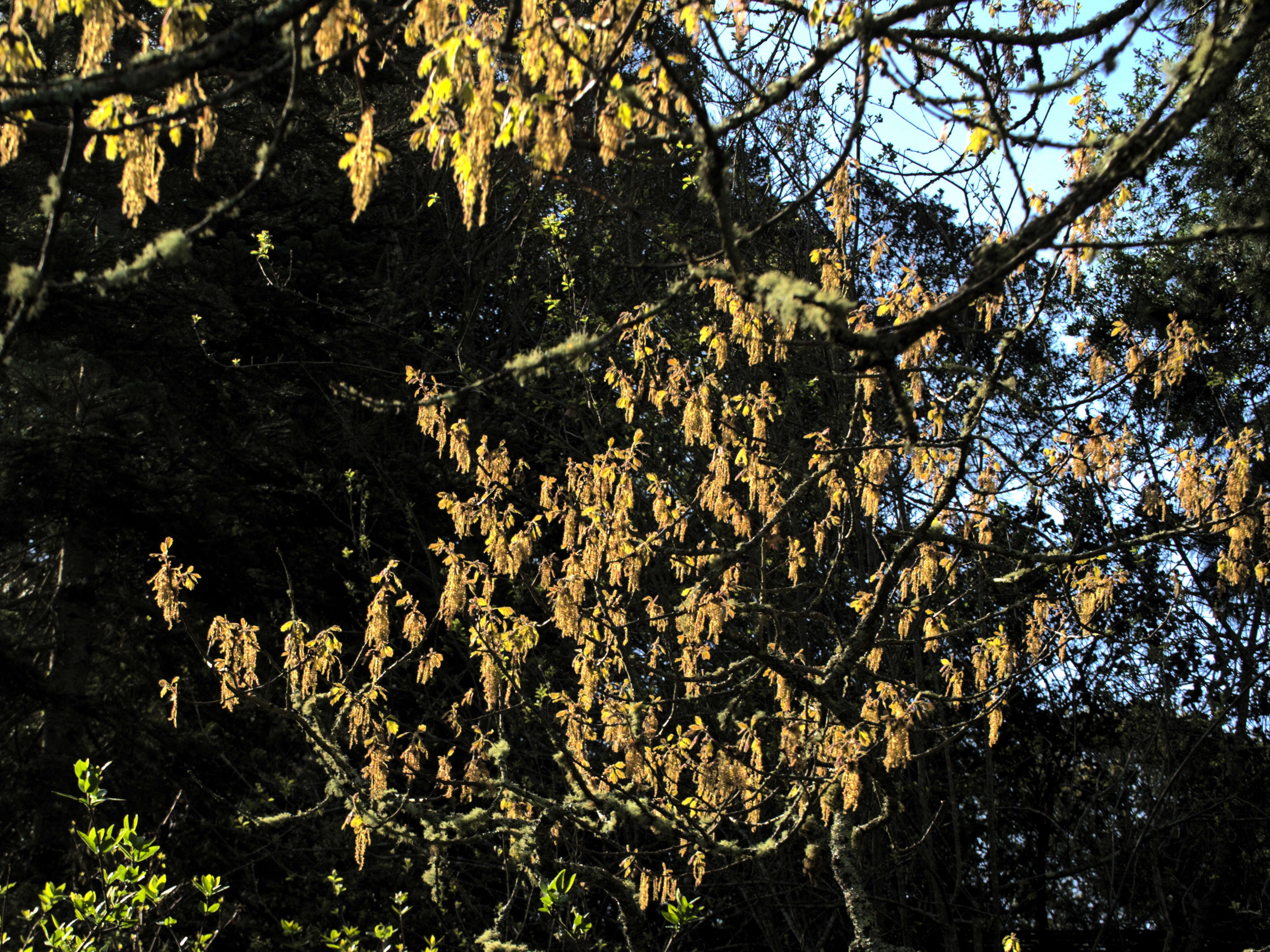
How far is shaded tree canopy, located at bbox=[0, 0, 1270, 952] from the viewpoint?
2908mm

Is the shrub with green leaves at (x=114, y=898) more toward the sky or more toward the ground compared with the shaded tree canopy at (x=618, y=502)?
more toward the ground

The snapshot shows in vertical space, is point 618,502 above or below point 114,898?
above

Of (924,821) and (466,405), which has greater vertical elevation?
(466,405)

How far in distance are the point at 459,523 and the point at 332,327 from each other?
15.1 feet

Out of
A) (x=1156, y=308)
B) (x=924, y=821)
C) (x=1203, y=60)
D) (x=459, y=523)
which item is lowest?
(x=924, y=821)

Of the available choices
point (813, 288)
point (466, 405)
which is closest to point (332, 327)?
point (466, 405)

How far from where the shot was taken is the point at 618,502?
457 centimetres

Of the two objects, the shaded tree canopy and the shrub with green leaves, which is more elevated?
the shaded tree canopy

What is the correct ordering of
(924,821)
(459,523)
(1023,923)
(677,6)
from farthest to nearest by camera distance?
(1023,923)
(924,821)
(459,523)
(677,6)

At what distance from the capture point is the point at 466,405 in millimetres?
8555

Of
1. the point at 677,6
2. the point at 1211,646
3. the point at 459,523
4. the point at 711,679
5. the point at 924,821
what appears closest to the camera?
the point at 677,6

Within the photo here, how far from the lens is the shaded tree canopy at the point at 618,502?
2.91 metres

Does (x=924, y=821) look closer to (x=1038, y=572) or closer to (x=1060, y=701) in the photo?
(x=1060, y=701)

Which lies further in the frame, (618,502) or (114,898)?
(618,502)
